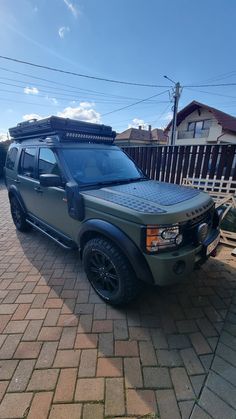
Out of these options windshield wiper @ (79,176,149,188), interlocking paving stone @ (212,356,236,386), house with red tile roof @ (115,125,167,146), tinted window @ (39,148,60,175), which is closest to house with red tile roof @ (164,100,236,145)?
house with red tile roof @ (115,125,167,146)

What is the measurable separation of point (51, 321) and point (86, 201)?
1.35 meters

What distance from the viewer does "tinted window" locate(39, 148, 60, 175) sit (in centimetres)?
299

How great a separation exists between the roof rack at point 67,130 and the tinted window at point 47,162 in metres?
0.27

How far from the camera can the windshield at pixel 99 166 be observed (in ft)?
9.39

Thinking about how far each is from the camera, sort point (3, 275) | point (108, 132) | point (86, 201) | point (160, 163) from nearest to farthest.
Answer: point (86, 201) < point (3, 275) < point (108, 132) < point (160, 163)

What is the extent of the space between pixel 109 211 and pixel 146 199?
419 mm

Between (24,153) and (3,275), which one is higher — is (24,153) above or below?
above

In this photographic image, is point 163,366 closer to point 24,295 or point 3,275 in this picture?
point 24,295

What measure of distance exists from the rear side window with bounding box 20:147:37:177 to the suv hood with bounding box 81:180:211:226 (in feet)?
5.35

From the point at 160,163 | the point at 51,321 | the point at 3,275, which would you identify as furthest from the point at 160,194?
the point at 160,163

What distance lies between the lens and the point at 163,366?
1.83 metres

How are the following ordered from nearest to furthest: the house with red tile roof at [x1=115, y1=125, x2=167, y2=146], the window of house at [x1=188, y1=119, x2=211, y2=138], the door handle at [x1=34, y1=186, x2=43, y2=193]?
1. the door handle at [x1=34, y1=186, x2=43, y2=193]
2. the window of house at [x1=188, y1=119, x2=211, y2=138]
3. the house with red tile roof at [x1=115, y1=125, x2=167, y2=146]

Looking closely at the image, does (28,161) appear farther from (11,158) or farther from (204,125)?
(204,125)

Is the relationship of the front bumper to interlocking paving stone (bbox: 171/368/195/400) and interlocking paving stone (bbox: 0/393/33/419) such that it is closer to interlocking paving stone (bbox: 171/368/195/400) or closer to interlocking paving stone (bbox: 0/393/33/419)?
interlocking paving stone (bbox: 171/368/195/400)
